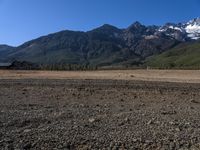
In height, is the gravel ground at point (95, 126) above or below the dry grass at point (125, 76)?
below

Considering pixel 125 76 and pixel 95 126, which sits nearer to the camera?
pixel 95 126

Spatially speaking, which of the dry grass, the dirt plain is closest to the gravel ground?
the dirt plain

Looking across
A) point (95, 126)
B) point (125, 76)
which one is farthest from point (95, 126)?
point (125, 76)

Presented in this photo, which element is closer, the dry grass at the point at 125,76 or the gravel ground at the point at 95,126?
the gravel ground at the point at 95,126

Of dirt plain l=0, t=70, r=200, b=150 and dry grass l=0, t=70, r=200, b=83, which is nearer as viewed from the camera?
dirt plain l=0, t=70, r=200, b=150

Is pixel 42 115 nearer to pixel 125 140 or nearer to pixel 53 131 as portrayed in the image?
pixel 53 131

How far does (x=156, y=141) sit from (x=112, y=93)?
17.2 m

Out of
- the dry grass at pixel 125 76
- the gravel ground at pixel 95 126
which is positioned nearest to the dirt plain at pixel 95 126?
the gravel ground at pixel 95 126

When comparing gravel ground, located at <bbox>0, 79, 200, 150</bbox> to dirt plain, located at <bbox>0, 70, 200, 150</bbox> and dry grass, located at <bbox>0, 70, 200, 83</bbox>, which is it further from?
dry grass, located at <bbox>0, 70, 200, 83</bbox>

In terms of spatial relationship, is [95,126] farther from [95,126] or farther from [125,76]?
[125,76]

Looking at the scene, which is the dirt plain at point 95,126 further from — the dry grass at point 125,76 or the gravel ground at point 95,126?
the dry grass at point 125,76

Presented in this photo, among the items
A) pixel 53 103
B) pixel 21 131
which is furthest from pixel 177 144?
pixel 53 103

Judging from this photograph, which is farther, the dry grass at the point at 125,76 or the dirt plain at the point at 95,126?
the dry grass at the point at 125,76

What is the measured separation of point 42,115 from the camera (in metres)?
18.6
